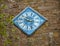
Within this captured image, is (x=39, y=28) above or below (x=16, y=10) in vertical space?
below

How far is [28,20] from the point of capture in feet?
15.5

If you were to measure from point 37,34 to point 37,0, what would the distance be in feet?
2.09

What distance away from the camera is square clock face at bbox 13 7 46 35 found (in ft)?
15.4

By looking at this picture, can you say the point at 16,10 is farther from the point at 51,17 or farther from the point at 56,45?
the point at 56,45

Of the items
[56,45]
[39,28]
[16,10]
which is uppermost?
[16,10]

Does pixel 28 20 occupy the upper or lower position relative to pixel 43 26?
upper

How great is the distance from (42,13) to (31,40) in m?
0.54

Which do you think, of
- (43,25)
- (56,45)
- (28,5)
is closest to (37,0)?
(28,5)

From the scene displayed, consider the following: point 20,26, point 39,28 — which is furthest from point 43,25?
point 20,26

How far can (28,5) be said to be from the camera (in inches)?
187

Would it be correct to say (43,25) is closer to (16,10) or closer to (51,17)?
(51,17)

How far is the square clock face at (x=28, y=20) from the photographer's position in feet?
15.4

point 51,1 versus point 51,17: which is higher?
point 51,1

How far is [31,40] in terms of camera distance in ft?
15.1
